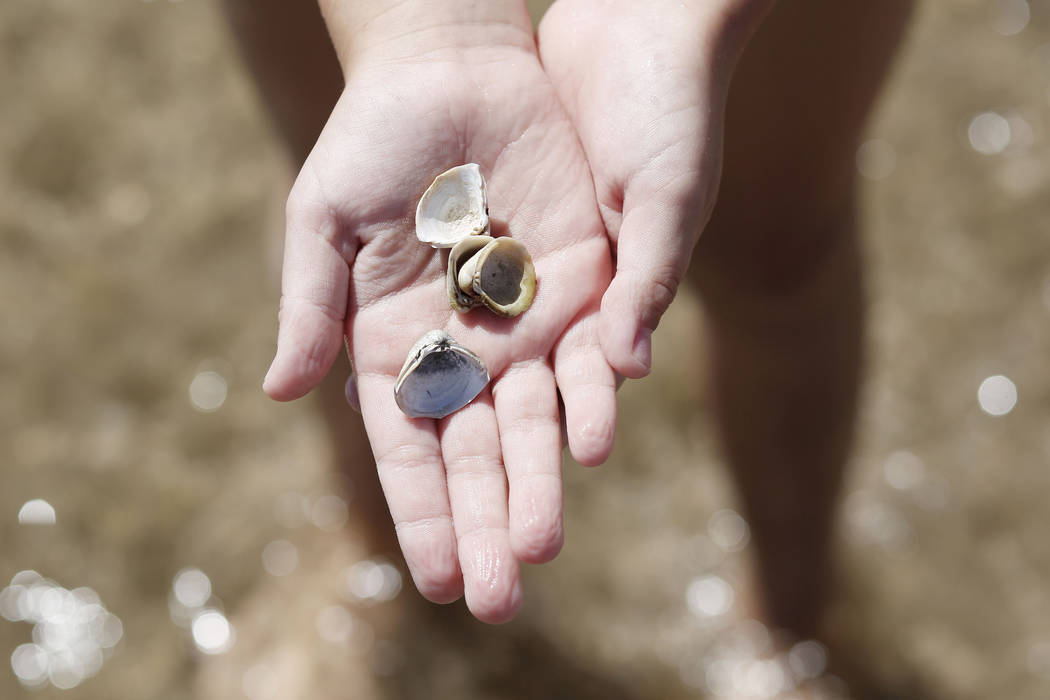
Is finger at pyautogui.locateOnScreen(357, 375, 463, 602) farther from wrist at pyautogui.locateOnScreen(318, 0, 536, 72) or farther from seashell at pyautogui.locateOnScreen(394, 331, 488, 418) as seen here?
wrist at pyautogui.locateOnScreen(318, 0, 536, 72)

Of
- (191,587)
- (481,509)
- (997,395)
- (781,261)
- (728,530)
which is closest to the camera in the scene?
(481,509)

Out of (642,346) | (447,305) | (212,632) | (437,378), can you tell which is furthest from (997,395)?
(212,632)

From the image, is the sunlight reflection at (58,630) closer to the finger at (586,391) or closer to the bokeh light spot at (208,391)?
the bokeh light spot at (208,391)

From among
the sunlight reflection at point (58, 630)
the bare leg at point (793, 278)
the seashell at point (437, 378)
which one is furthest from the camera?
the sunlight reflection at point (58, 630)

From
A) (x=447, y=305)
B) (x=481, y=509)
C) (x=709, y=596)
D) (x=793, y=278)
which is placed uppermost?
(x=447, y=305)

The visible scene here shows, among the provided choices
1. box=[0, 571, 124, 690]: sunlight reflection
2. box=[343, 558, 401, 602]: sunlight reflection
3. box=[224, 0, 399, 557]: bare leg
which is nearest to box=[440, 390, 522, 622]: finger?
box=[224, 0, 399, 557]: bare leg

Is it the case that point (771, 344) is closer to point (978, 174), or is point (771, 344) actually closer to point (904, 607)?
point (904, 607)

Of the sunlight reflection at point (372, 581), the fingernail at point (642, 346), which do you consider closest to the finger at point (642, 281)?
the fingernail at point (642, 346)

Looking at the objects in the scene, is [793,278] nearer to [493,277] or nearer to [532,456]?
[493,277]
